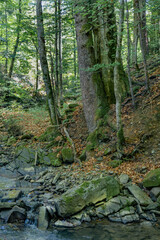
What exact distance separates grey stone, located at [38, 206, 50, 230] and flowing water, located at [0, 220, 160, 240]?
0.13 metres

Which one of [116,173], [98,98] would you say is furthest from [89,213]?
[98,98]

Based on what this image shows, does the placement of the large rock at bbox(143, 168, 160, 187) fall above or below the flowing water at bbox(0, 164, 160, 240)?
above

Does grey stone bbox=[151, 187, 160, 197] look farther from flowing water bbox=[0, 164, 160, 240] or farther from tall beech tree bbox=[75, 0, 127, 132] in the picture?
tall beech tree bbox=[75, 0, 127, 132]

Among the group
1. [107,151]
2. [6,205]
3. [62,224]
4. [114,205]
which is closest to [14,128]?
[107,151]

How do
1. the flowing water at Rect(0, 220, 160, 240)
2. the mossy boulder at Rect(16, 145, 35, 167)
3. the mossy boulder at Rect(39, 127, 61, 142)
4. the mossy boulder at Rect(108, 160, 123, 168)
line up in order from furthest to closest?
the mossy boulder at Rect(39, 127, 61, 142), the mossy boulder at Rect(16, 145, 35, 167), the mossy boulder at Rect(108, 160, 123, 168), the flowing water at Rect(0, 220, 160, 240)

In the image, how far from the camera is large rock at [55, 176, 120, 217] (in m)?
4.55

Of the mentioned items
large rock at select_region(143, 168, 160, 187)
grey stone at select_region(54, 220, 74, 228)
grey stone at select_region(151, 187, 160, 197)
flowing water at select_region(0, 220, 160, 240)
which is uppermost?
large rock at select_region(143, 168, 160, 187)

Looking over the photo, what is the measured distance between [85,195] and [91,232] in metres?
0.95

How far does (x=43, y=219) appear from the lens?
4391mm

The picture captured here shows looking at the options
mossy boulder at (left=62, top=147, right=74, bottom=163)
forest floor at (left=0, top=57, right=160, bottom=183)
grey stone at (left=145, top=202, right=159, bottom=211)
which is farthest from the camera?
mossy boulder at (left=62, top=147, right=74, bottom=163)

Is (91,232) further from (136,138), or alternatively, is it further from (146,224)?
(136,138)

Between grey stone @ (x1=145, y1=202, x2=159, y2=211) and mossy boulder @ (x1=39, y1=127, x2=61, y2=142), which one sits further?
mossy boulder @ (x1=39, y1=127, x2=61, y2=142)

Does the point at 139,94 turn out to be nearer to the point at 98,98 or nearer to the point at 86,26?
the point at 98,98

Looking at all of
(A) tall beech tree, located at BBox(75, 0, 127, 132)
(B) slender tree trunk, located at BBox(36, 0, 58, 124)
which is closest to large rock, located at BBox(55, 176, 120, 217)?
(A) tall beech tree, located at BBox(75, 0, 127, 132)
